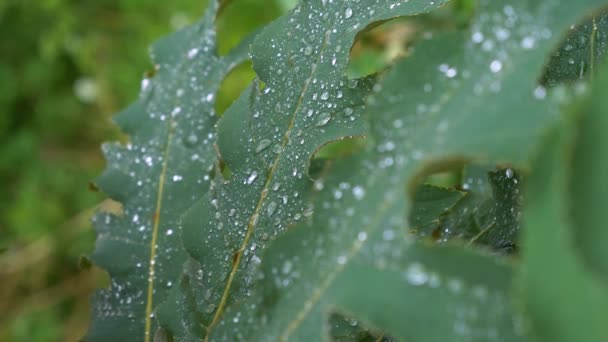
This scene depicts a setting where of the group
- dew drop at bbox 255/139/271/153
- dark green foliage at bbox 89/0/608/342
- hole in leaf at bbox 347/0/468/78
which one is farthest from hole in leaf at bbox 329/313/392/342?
hole in leaf at bbox 347/0/468/78

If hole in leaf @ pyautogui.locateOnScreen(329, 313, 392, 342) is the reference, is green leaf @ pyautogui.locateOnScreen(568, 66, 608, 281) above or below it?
below

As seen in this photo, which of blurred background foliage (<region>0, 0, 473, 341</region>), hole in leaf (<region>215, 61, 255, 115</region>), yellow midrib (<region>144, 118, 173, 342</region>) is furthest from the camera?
blurred background foliage (<region>0, 0, 473, 341</region>)

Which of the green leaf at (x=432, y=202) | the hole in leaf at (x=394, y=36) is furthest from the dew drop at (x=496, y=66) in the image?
the hole in leaf at (x=394, y=36)

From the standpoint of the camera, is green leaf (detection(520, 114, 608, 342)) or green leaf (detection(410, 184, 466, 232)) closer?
green leaf (detection(520, 114, 608, 342))

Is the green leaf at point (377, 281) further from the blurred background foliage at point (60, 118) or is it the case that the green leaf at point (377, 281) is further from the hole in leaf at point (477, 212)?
the blurred background foliage at point (60, 118)

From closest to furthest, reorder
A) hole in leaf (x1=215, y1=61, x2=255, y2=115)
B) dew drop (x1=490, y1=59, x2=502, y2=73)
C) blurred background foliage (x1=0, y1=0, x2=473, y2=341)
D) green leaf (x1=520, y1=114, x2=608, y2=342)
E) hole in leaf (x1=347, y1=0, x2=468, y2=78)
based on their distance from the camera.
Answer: green leaf (x1=520, y1=114, x2=608, y2=342)
dew drop (x1=490, y1=59, x2=502, y2=73)
hole in leaf (x1=347, y1=0, x2=468, y2=78)
hole in leaf (x1=215, y1=61, x2=255, y2=115)
blurred background foliage (x1=0, y1=0, x2=473, y2=341)

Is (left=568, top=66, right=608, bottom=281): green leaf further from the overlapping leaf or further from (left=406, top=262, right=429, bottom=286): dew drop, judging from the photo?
(left=406, top=262, right=429, bottom=286): dew drop
